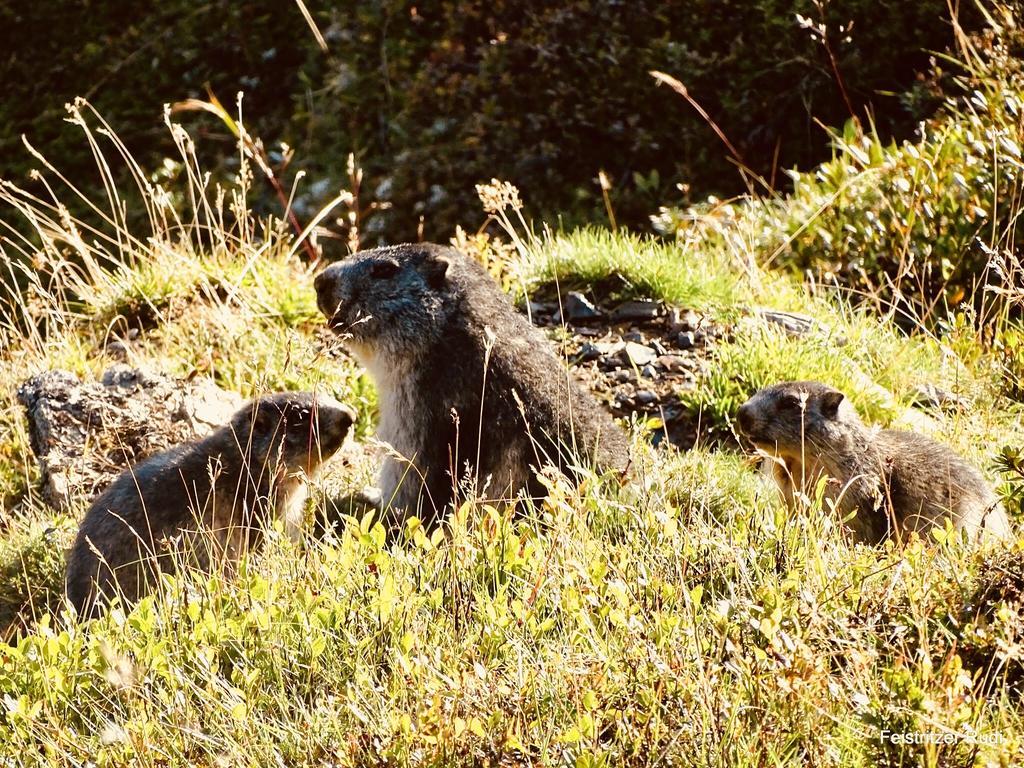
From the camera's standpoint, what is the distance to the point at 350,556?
5148mm

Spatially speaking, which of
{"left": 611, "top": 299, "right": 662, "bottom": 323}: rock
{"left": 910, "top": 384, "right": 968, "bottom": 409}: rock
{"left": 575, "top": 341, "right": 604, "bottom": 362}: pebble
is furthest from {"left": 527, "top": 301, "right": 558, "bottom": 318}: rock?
{"left": 910, "top": 384, "right": 968, "bottom": 409}: rock

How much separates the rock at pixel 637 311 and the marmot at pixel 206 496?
2.51 m

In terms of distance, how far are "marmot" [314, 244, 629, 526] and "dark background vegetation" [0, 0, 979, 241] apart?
4280 millimetres

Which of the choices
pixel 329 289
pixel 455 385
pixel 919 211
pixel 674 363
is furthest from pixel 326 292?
pixel 919 211

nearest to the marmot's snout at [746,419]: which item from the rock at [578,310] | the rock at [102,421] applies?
the rock at [578,310]

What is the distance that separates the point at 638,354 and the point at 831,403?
6.44 ft

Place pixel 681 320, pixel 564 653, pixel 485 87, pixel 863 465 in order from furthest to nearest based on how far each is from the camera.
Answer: pixel 485 87
pixel 681 320
pixel 863 465
pixel 564 653

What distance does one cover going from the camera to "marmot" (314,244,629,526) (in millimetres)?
6488

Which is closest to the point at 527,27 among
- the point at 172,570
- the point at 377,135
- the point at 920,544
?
the point at 377,135

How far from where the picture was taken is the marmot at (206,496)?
20.4 feet

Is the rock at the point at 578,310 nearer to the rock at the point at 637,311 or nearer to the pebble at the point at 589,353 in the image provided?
the rock at the point at 637,311

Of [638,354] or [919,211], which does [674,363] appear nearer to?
[638,354]

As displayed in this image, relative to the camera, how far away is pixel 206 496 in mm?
6516

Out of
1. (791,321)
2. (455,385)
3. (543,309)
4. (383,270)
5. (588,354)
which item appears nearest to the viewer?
(455,385)
